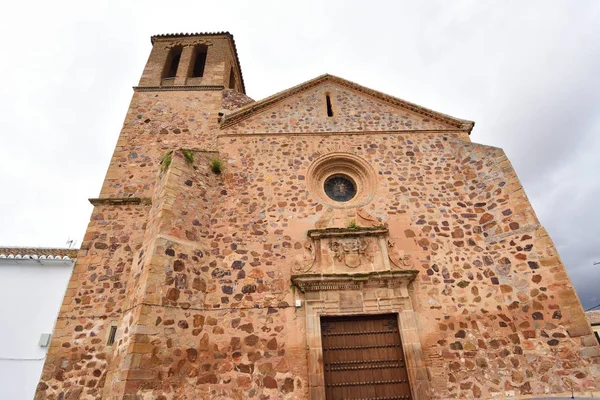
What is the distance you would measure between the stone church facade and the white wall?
2937 mm

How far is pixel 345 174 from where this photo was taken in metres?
8.09

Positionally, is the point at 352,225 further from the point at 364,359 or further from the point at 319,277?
the point at 364,359

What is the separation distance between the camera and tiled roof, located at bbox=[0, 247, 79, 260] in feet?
29.3

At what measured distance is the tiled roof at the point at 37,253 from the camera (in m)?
8.93

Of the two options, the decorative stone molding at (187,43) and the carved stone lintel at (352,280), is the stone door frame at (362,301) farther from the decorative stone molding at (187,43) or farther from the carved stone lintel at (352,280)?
the decorative stone molding at (187,43)

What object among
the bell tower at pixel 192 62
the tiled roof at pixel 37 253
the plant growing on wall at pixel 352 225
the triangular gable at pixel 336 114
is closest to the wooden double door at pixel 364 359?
the plant growing on wall at pixel 352 225

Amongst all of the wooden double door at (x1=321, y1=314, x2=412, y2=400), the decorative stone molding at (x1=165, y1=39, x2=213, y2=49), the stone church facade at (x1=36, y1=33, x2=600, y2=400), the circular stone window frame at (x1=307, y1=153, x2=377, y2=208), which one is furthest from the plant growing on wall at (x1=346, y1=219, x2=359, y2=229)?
the decorative stone molding at (x1=165, y1=39, x2=213, y2=49)

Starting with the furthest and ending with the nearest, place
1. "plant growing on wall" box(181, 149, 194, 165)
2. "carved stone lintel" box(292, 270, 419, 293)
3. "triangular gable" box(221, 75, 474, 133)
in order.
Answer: "triangular gable" box(221, 75, 474, 133) < "plant growing on wall" box(181, 149, 194, 165) < "carved stone lintel" box(292, 270, 419, 293)

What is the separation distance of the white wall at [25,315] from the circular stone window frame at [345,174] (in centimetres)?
740

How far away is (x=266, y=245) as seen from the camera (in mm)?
6738

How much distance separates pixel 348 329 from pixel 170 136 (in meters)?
7.03

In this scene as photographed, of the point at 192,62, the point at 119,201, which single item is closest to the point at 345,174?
the point at 119,201

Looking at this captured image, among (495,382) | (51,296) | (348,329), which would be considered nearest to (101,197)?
(51,296)

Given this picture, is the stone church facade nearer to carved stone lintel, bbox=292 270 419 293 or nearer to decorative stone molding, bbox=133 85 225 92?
carved stone lintel, bbox=292 270 419 293
